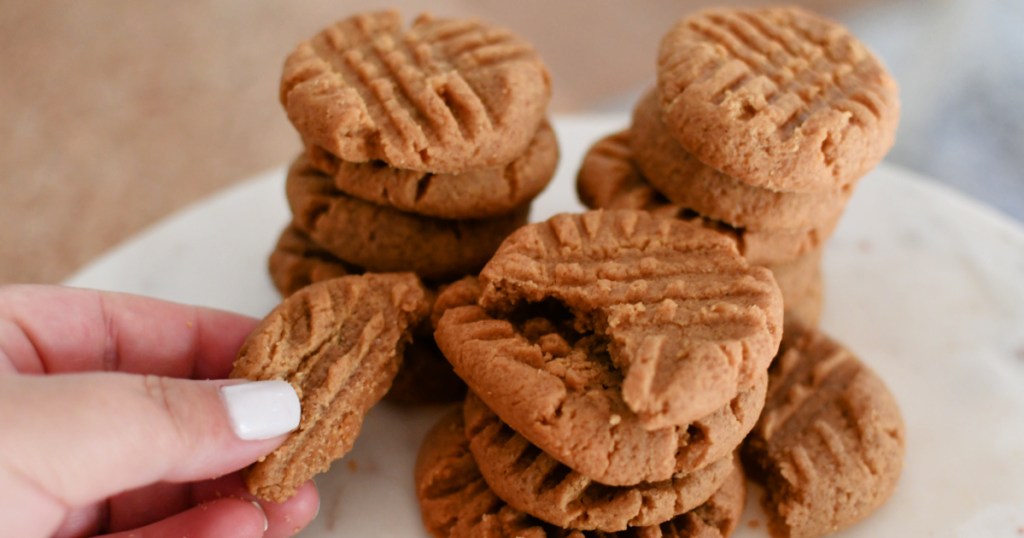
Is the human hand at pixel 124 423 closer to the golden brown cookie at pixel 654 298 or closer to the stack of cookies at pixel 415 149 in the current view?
the stack of cookies at pixel 415 149

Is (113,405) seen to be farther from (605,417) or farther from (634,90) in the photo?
(634,90)

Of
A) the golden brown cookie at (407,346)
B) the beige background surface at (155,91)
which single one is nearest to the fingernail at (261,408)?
the golden brown cookie at (407,346)

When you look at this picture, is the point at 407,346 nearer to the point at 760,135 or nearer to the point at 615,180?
the point at 615,180

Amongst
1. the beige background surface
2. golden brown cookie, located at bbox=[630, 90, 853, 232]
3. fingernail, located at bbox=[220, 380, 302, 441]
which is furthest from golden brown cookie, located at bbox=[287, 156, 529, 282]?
the beige background surface

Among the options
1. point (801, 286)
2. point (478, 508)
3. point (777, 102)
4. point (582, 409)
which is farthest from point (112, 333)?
point (801, 286)

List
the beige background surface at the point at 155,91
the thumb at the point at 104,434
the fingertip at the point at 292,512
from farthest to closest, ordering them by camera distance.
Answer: the beige background surface at the point at 155,91, the fingertip at the point at 292,512, the thumb at the point at 104,434

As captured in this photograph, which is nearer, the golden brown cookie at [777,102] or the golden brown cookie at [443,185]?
the golden brown cookie at [777,102]

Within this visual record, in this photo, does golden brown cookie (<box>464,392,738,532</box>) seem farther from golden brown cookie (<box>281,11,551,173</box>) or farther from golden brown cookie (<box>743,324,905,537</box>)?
golden brown cookie (<box>281,11,551,173</box>)
